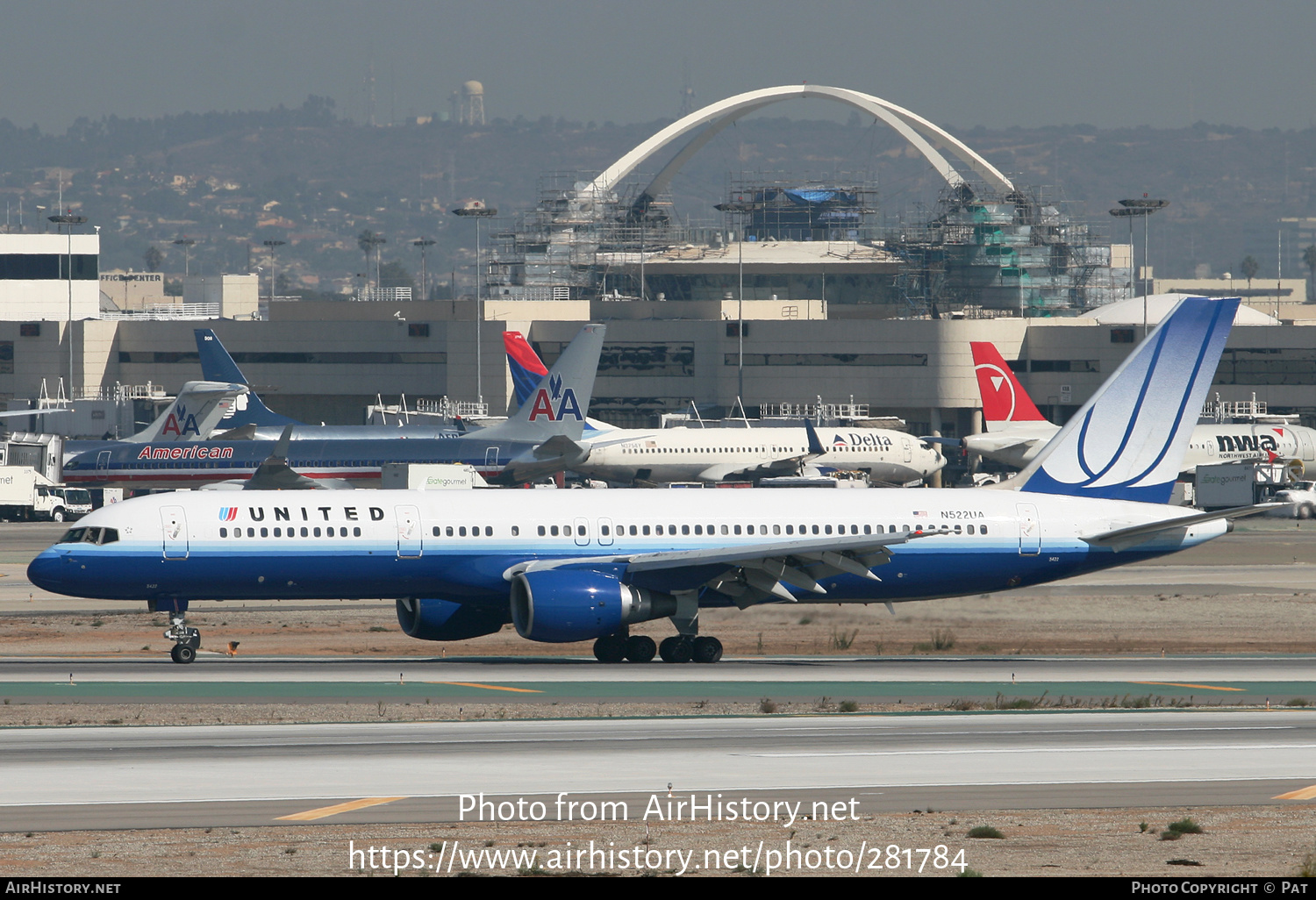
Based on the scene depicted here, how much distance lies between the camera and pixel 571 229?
195750 mm

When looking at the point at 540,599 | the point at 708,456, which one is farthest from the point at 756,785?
the point at 708,456

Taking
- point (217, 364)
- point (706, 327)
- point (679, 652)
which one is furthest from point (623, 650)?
point (706, 327)

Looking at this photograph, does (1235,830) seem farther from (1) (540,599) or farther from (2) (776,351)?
(2) (776,351)

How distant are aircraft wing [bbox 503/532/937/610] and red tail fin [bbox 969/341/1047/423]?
6861cm

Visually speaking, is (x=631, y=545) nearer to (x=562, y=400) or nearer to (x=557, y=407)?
(x=557, y=407)

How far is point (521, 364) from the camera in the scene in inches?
4668

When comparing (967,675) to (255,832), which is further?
(967,675)

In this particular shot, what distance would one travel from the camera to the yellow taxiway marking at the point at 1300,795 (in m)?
22.9

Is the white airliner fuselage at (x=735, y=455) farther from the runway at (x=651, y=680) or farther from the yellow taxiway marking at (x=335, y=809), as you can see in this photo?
the yellow taxiway marking at (x=335, y=809)

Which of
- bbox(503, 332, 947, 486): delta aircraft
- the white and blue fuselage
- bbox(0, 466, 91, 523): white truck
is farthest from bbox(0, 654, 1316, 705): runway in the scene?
bbox(503, 332, 947, 486): delta aircraft

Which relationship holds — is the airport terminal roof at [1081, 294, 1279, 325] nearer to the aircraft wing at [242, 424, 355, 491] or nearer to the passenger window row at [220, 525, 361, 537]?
the aircraft wing at [242, 424, 355, 491]

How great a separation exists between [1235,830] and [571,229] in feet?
586

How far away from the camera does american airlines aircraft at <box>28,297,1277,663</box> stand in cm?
3853
